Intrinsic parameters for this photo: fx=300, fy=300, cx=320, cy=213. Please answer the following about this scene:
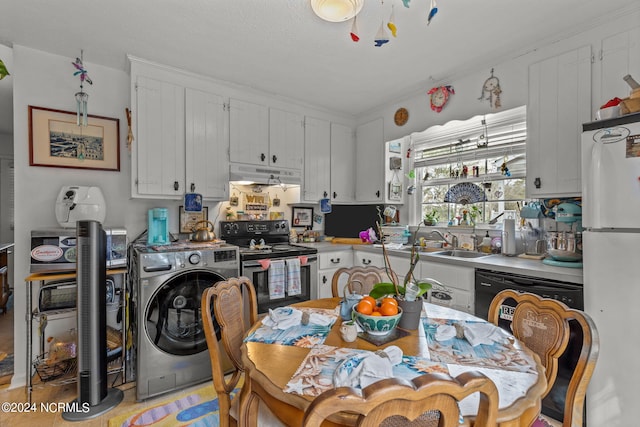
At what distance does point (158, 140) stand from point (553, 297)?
3237mm

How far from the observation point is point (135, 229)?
2850 mm

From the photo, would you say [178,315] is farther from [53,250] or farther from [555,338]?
[555,338]

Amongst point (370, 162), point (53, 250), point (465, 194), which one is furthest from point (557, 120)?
point (53, 250)

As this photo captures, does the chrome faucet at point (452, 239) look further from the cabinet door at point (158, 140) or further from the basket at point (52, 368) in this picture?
the basket at point (52, 368)

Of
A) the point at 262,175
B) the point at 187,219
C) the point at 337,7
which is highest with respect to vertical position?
the point at 337,7

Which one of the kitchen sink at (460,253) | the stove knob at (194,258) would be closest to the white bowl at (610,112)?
the kitchen sink at (460,253)

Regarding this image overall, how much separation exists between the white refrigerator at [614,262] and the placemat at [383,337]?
1227mm

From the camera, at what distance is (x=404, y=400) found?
1.90 ft

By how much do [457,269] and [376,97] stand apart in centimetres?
208

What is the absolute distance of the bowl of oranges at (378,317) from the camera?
121 cm

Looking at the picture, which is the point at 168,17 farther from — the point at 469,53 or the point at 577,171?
the point at 577,171

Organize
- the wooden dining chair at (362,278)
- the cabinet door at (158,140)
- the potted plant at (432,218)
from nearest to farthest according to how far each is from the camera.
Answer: the wooden dining chair at (362,278) < the cabinet door at (158,140) < the potted plant at (432,218)

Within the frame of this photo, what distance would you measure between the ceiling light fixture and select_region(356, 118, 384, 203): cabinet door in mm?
2293

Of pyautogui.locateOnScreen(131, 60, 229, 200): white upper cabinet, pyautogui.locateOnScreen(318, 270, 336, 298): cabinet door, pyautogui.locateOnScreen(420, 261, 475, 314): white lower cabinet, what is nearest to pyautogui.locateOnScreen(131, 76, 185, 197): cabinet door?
pyautogui.locateOnScreen(131, 60, 229, 200): white upper cabinet
